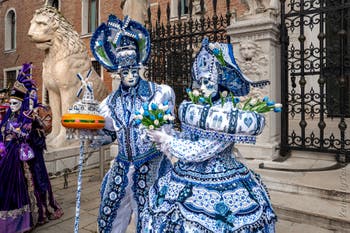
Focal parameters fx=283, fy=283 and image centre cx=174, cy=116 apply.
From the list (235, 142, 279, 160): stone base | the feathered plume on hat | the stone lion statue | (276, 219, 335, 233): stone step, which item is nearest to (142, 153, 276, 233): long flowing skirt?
(276, 219, 335, 233): stone step

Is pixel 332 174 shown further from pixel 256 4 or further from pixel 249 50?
pixel 256 4

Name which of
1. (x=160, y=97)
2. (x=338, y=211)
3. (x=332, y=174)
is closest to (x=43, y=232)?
(x=160, y=97)

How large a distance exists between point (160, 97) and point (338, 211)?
2.45 meters

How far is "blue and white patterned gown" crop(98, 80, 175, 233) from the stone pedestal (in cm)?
270

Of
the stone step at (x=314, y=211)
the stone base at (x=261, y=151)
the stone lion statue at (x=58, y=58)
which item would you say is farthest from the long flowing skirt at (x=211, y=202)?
the stone lion statue at (x=58, y=58)

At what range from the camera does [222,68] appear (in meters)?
2.00

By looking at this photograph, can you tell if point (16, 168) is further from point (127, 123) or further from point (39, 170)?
point (127, 123)

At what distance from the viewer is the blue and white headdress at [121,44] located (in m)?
2.49

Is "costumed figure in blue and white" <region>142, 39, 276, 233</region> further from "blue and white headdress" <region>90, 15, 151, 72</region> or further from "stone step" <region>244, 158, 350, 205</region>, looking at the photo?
"stone step" <region>244, 158, 350, 205</region>

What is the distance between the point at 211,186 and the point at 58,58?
18.3 feet

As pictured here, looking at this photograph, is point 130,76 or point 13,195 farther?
point 13,195

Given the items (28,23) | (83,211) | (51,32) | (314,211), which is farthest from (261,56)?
(28,23)

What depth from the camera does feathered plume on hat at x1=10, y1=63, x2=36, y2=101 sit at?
140 inches

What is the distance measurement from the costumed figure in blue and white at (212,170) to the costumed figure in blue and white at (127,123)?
455 mm
